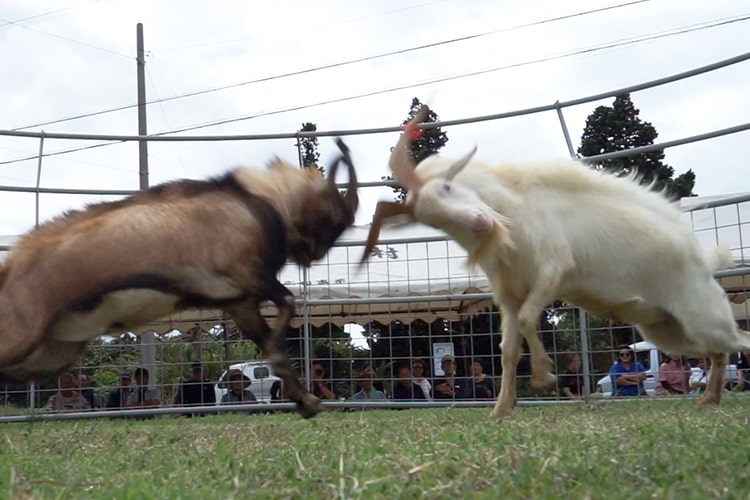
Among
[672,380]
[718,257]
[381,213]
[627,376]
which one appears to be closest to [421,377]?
[627,376]

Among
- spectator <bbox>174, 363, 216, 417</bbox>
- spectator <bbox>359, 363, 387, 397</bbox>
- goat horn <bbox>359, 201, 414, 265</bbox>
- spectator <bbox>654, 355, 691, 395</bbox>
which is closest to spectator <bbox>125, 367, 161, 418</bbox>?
spectator <bbox>174, 363, 216, 417</bbox>

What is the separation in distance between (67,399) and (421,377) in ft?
11.7

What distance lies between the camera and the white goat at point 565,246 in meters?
6.20

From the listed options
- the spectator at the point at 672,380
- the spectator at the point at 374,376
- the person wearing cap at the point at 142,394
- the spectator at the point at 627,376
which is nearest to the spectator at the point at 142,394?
the person wearing cap at the point at 142,394

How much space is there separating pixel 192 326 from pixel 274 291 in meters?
4.56

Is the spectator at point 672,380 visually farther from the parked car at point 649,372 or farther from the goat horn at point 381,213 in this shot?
A: the goat horn at point 381,213

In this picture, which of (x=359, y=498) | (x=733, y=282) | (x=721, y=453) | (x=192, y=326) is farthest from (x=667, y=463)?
(x=192, y=326)

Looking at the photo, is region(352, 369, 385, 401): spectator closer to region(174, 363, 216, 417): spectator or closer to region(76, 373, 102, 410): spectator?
region(174, 363, 216, 417): spectator

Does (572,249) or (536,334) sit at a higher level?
(572,249)

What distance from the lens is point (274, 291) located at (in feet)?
18.3

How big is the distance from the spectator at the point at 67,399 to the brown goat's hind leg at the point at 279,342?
438 cm

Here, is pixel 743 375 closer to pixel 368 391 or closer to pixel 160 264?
pixel 368 391

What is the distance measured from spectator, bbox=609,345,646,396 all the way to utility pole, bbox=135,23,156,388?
4.48 m

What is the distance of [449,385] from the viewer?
9.45 meters
